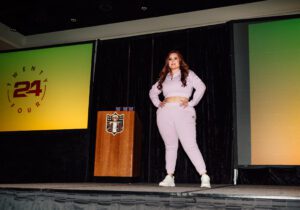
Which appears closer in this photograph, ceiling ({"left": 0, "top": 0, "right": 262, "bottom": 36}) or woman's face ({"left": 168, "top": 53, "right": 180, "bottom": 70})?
woman's face ({"left": 168, "top": 53, "right": 180, "bottom": 70})

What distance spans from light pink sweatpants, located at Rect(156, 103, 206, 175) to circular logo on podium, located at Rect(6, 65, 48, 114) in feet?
8.75

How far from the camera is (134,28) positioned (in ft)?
17.9

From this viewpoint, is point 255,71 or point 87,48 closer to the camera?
point 255,71

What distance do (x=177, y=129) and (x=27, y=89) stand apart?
10.1 feet

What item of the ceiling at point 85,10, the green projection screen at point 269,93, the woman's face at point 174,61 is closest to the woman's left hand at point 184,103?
the woman's face at point 174,61

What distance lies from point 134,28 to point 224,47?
1588 mm

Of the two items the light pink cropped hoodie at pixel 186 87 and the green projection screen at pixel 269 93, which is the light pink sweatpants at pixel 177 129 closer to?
the light pink cropped hoodie at pixel 186 87

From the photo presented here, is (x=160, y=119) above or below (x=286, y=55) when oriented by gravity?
below

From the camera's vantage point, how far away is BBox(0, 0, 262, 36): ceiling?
16.1 ft

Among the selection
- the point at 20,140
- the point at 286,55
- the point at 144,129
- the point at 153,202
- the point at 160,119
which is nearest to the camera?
the point at 153,202

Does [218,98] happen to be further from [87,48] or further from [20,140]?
[20,140]

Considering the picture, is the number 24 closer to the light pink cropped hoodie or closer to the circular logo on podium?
the circular logo on podium

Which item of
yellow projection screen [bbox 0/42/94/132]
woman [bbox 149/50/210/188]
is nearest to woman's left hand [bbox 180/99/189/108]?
woman [bbox 149/50/210/188]

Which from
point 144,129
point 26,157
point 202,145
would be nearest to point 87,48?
point 144,129
